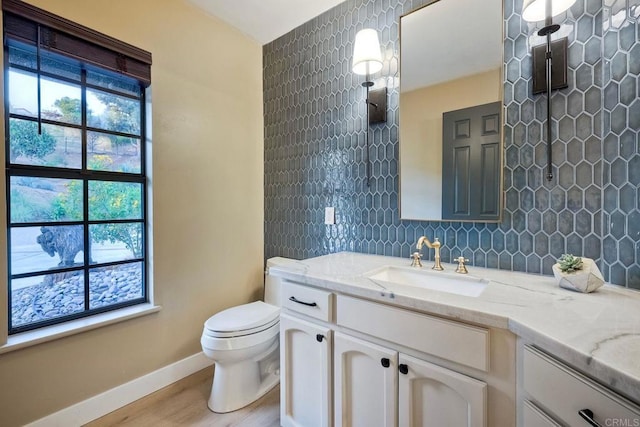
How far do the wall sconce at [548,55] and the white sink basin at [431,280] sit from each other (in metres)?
0.58

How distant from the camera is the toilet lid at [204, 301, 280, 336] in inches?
65.2

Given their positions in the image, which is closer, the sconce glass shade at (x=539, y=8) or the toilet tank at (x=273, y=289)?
the sconce glass shade at (x=539, y=8)

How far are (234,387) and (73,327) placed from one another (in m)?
0.94

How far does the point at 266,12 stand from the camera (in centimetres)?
207

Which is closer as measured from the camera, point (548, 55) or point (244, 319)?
point (548, 55)

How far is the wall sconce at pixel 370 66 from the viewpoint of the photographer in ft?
5.45

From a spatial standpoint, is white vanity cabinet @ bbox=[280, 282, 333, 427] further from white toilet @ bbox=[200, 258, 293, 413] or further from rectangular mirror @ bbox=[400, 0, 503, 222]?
rectangular mirror @ bbox=[400, 0, 503, 222]

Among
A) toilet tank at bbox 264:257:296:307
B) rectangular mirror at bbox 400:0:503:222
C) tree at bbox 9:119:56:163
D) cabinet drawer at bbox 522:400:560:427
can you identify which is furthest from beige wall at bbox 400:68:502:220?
tree at bbox 9:119:56:163

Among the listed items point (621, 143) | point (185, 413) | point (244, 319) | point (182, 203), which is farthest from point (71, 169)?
point (621, 143)

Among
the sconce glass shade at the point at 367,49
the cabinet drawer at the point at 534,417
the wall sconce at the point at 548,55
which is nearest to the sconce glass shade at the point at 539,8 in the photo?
the wall sconce at the point at 548,55

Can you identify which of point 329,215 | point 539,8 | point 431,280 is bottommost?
point 431,280

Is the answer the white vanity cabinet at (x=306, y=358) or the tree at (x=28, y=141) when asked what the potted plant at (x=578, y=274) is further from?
the tree at (x=28, y=141)

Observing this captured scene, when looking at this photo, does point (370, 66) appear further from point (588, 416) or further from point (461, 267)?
point (588, 416)

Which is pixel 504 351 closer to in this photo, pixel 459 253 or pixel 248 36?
pixel 459 253
